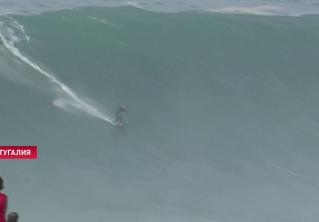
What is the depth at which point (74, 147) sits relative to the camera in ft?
69.2

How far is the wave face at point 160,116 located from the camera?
19203 millimetres

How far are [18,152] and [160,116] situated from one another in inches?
286

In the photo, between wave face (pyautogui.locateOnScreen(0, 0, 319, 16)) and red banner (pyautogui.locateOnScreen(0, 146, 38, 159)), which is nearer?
red banner (pyautogui.locateOnScreen(0, 146, 38, 159))

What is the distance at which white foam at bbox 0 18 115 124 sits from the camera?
76.8 feet

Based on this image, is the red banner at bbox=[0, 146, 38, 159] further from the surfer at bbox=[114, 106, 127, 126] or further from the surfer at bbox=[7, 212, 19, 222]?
the surfer at bbox=[7, 212, 19, 222]

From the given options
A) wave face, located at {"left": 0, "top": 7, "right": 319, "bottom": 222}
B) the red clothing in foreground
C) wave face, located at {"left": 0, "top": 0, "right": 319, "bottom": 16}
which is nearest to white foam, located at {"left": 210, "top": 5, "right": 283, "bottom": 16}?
wave face, located at {"left": 0, "top": 0, "right": 319, "bottom": 16}

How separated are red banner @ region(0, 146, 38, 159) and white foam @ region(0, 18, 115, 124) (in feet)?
11.1

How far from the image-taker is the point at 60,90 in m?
24.4

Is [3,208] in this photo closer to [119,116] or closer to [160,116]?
[119,116]

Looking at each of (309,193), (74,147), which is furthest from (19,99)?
(309,193)

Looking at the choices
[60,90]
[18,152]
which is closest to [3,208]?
[18,152]

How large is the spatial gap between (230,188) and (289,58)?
11.8m

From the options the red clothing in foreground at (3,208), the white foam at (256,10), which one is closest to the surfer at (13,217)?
the red clothing in foreground at (3,208)

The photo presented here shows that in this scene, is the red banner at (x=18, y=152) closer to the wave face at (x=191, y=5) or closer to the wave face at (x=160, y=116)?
the wave face at (x=160, y=116)
